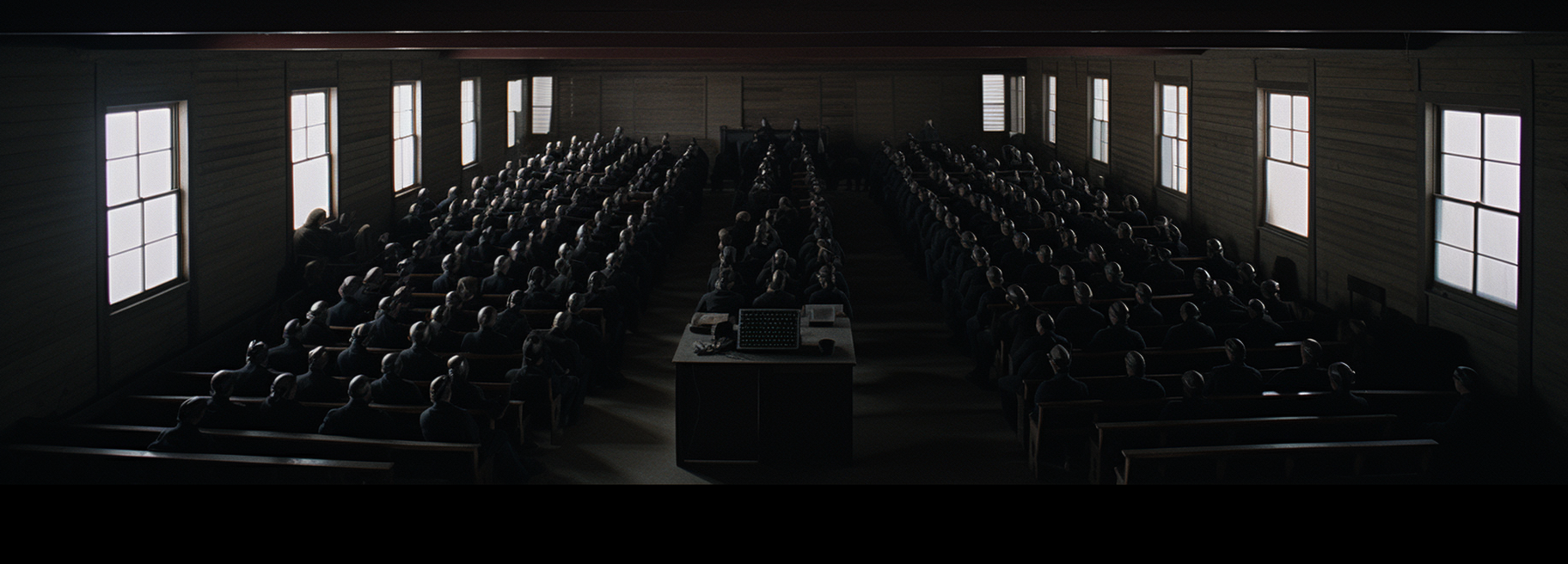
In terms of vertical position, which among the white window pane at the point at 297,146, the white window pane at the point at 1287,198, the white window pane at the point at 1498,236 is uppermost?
the white window pane at the point at 297,146

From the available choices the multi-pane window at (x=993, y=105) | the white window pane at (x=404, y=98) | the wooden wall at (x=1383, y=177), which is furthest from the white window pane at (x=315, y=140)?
the multi-pane window at (x=993, y=105)

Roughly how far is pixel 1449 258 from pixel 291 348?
34.5 feet

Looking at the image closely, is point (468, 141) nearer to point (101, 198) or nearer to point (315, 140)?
point (315, 140)

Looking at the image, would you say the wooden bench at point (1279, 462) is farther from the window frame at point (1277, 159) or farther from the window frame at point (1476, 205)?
the window frame at point (1277, 159)

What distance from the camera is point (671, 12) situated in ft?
24.7

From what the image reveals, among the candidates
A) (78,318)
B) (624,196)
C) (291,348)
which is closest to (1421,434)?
(291,348)

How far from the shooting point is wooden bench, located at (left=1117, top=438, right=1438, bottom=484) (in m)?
→ 7.44

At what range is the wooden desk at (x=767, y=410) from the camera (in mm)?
8555

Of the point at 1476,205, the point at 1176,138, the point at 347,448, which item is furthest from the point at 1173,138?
the point at 347,448

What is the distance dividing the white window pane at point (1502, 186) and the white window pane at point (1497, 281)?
0.51 metres

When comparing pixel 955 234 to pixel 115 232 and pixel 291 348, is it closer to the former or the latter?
pixel 291 348

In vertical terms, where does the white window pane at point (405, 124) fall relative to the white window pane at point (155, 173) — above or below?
above

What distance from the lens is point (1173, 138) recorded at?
18.8 metres

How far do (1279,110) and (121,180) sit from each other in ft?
43.5
